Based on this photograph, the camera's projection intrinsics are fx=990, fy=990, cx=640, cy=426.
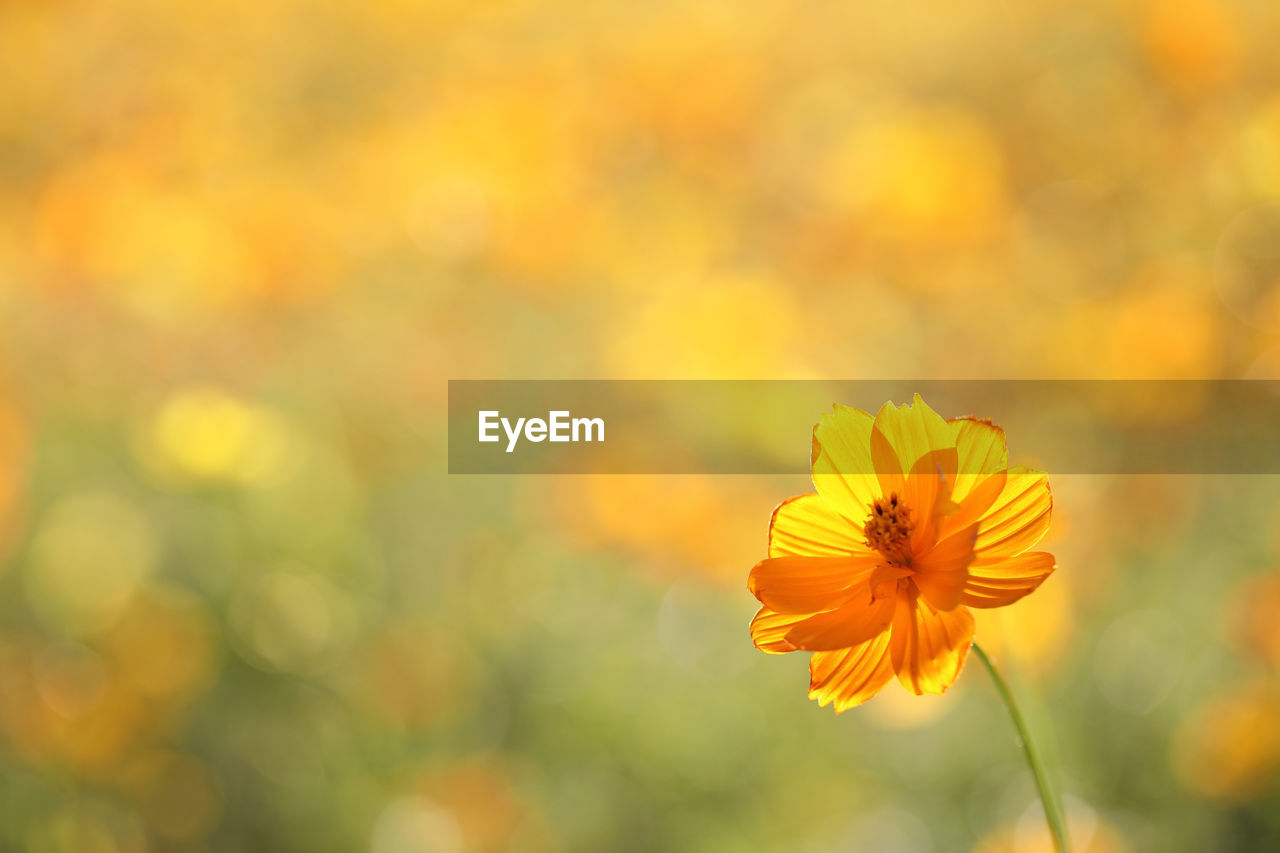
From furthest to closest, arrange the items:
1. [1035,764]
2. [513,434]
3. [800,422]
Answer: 1. [513,434]
2. [800,422]
3. [1035,764]

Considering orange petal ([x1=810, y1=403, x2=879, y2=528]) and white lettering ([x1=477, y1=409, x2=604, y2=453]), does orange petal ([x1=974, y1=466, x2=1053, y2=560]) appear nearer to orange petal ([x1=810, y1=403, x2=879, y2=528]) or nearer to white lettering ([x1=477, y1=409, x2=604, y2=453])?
orange petal ([x1=810, y1=403, x2=879, y2=528])

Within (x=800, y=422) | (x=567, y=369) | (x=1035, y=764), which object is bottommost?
(x=1035, y=764)

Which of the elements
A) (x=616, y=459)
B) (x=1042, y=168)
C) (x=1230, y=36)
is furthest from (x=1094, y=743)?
(x=1230, y=36)

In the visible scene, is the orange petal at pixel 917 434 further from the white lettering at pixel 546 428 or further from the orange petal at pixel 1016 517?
the white lettering at pixel 546 428

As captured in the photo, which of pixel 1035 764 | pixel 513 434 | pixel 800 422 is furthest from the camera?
pixel 513 434

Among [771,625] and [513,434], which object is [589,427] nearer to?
[513,434]

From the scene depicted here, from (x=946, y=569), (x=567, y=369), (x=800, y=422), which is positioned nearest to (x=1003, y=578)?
(x=946, y=569)
